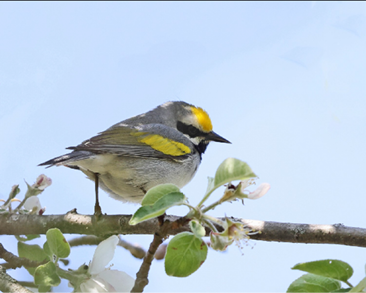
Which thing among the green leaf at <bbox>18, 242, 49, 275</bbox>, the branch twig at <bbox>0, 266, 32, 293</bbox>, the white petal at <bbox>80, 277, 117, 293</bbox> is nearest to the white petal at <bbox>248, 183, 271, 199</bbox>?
the white petal at <bbox>80, 277, 117, 293</bbox>

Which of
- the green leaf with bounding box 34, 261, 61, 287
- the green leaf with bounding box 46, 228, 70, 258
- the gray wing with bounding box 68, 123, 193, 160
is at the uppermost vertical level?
the gray wing with bounding box 68, 123, 193, 160

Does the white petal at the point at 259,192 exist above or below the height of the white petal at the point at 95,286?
above

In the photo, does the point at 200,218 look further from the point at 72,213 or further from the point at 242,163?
the point at 72,213

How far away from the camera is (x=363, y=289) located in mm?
1527

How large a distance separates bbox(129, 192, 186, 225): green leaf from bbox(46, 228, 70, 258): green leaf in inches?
24.8

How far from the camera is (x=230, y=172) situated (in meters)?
1.64

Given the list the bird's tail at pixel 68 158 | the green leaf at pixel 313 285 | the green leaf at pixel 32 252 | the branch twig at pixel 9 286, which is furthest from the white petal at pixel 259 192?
the bird's tail at pixel 68 158

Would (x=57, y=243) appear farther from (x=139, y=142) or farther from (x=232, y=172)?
(x=139, y=142)

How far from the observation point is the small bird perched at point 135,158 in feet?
12.6

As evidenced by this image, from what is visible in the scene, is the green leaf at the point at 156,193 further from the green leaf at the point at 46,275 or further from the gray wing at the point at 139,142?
the gray wing at the point at 139,142

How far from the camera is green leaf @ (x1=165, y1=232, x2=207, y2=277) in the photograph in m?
1.73

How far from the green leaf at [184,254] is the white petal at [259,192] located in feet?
0.94

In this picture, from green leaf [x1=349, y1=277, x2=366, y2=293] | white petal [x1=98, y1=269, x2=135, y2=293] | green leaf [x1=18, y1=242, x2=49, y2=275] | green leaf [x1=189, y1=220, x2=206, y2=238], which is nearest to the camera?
green leaf [x1=349, y1=277, x2=366, y2=293]

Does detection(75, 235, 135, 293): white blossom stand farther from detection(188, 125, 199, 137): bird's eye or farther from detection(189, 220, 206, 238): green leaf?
detection(188, 125, 199, 137): bird's eye
